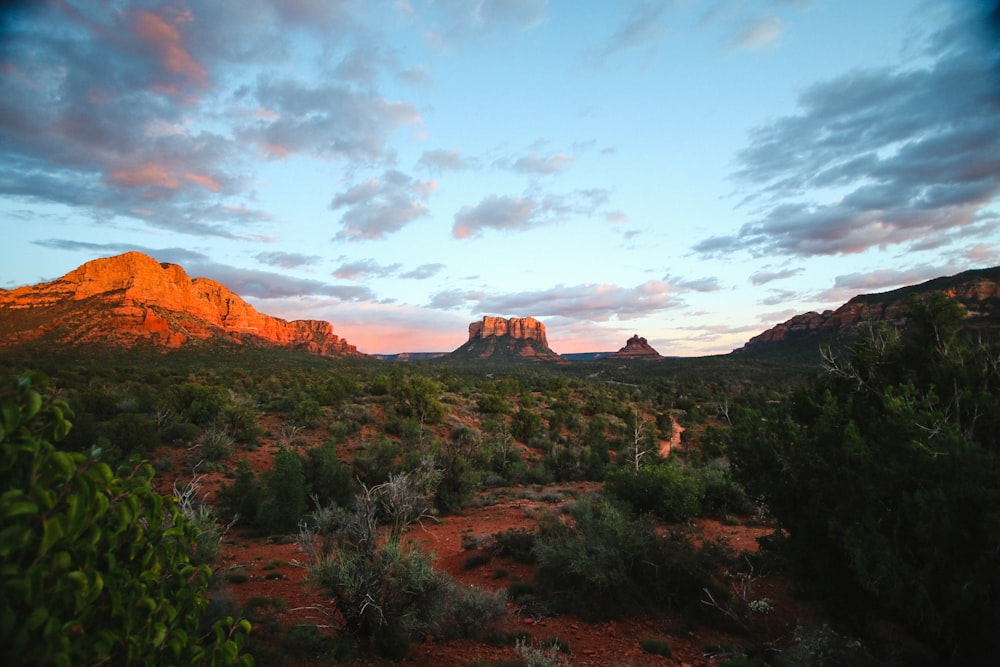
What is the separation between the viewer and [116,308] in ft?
184

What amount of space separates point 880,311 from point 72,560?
8360 cm

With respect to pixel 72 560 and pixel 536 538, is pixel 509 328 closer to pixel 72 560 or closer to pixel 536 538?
pixel 536 538

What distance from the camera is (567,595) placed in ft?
24.2

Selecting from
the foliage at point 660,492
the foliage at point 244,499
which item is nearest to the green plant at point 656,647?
the foliage at point 660,492

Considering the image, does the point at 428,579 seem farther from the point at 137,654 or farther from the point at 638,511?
the point at 638,511

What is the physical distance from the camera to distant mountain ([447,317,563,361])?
385 feet

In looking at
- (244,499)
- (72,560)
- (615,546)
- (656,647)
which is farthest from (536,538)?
(244,499)

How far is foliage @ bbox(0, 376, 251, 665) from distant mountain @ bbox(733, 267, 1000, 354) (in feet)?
26.8

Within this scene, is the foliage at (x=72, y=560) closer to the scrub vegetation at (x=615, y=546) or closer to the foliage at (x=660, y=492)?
the scrub vegetation at (x=615, y=546)

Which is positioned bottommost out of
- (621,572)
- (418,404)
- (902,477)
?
(621,572)

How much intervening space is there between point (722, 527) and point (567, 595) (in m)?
6.31

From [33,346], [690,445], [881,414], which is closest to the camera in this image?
[881,414]

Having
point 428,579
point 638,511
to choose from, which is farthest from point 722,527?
point 428,579

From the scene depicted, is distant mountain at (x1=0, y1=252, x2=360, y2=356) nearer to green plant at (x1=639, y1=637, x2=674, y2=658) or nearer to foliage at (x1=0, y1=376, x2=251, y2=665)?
green plant at (x1=639, y1=637, x2=674, y2=658)
